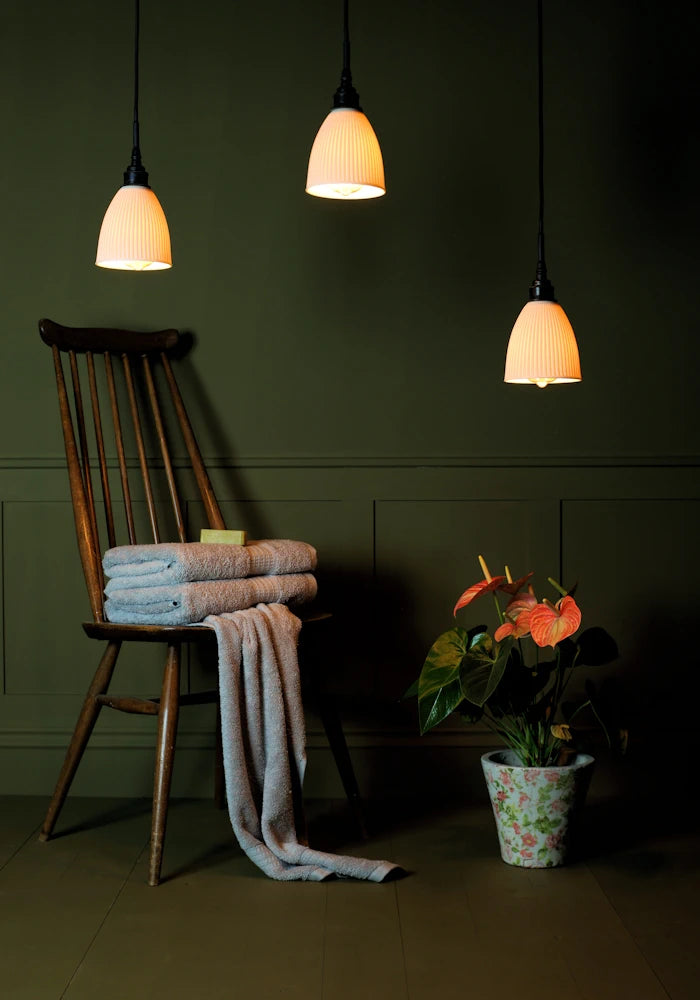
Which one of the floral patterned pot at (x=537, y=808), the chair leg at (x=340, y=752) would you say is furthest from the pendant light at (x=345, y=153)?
the floral patterned pot at (x=537, y=808)

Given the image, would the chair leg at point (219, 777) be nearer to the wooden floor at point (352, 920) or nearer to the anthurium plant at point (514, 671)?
the wooden floor at point (352, 920)

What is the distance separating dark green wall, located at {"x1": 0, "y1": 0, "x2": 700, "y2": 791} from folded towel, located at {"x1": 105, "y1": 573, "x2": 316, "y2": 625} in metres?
0.45

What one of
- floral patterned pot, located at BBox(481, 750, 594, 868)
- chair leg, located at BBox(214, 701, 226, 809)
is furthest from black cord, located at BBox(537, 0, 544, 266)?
chair leg, located at BBox(214, 701, 226, 809)

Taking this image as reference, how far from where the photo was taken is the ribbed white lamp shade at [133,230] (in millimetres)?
2215

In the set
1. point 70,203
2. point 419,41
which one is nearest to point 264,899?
point 70,203

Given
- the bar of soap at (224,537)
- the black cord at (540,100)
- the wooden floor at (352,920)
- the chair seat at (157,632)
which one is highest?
the black cord at (540,100)

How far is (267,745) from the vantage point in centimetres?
215

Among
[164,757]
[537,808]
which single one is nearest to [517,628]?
[537,808]

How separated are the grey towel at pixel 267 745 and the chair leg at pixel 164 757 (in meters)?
0.10

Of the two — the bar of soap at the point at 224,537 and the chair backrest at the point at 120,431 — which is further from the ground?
the chair backrest at the point at 120,431

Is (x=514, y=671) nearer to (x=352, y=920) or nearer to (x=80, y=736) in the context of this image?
(x=352, y=920)

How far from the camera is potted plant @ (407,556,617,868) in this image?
2100mm

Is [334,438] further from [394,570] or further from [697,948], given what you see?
[697,948]

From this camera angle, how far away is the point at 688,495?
265 centimetres
